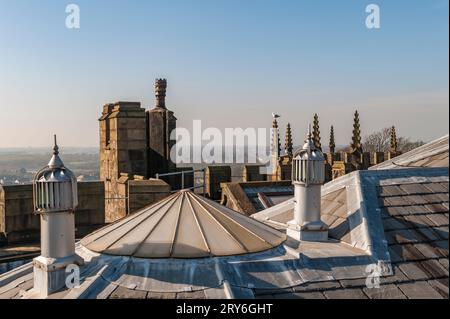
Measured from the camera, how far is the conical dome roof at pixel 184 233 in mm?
9289

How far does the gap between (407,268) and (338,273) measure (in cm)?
150

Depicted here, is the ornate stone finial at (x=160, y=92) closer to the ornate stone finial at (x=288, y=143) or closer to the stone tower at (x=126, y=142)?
the stone tower at (x=126, y=142)

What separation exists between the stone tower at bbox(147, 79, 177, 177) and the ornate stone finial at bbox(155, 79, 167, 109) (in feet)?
2.82

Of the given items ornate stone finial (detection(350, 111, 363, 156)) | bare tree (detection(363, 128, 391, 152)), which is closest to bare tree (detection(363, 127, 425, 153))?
bare tree (detection(363, 128, 391, 152))

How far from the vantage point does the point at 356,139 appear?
40094 mm

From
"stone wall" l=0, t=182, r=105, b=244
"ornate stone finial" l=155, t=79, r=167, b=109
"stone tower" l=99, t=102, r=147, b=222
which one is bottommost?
"stone wall" l=0, t=182, r=105, b=244

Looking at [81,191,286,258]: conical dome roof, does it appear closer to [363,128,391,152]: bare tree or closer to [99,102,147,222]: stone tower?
[99,102,147,222]: stone tower

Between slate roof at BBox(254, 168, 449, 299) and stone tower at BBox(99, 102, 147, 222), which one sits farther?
stone tower at BBox(99, 102, 147, 222)

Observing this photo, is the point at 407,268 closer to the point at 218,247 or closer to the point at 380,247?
the point at 380,247

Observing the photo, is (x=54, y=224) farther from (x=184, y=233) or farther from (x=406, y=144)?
(x=406, y=144)

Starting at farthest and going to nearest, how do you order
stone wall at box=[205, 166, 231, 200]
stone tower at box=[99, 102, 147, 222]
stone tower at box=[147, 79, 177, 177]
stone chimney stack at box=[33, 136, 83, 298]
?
stone wall at box=[205, 166, 231, 200] < stone tower at box=[147, 79, 177, 177] < stone tower at box=[99, 102, 147, 222] < stone chimney stack at box=[33, 136, 83, 298]

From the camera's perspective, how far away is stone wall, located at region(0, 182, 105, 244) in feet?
49.3
